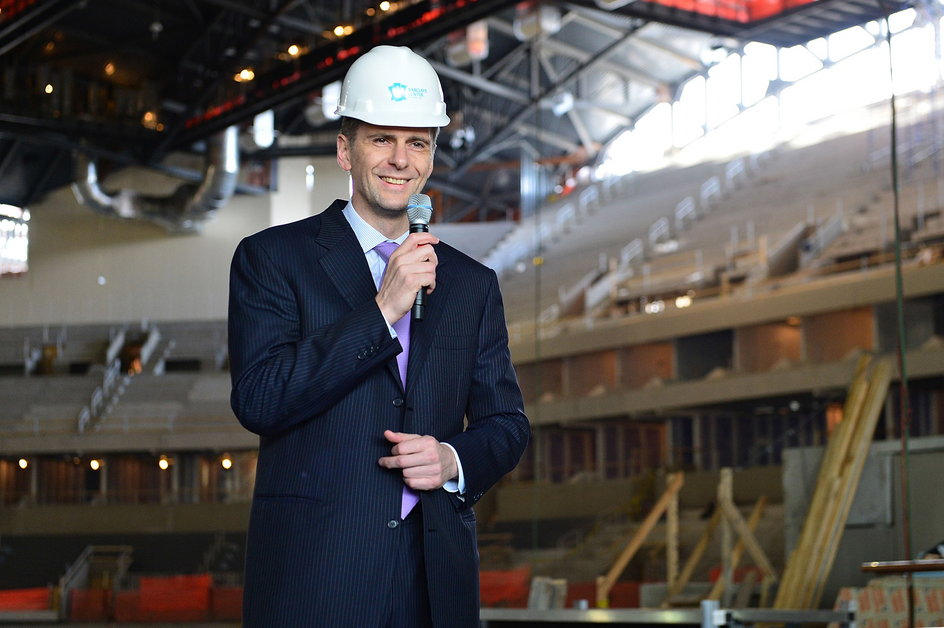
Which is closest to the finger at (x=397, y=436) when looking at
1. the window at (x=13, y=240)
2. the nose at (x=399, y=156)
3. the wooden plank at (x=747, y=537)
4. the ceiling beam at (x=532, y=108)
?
the nose at (x=399, y=156)

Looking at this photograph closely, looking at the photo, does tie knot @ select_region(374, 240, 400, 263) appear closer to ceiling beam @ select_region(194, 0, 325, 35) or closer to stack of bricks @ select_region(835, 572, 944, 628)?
stack of bricks @ select_region(835, 572, 944, 628)

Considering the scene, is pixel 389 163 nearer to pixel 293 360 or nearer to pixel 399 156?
pixel 399 156

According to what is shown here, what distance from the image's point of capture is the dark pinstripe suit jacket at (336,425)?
1934 mm

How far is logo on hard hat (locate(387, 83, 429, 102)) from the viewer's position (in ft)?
6.91

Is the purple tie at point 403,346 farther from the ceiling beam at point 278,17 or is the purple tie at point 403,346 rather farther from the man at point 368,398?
the ceiling beam at point 278,17

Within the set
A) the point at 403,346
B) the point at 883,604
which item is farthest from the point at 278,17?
the point at 403,346

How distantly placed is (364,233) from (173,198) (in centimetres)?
568

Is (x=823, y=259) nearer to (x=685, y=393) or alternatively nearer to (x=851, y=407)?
(x=685, y=393)

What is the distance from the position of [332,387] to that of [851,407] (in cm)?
748

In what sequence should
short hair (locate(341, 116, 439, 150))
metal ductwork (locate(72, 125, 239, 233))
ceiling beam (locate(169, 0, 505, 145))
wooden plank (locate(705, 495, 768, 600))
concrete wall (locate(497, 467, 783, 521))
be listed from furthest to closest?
ceiling beam (locate(169, 0, 505, 145)) < wooden plank (locate(705, 495, 768, 600)) < concrete wall (locate(497, 467, 783, 521)) < metal ductwork (locate(72, 125, 239, 233)) < short hair (locate(341, 116, 439, 150))

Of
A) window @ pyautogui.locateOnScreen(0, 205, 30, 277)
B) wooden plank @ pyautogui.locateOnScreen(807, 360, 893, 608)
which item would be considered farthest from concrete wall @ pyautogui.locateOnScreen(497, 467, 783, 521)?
window @ pyautogui.locateOnScreen(0, 205, 30, 277)

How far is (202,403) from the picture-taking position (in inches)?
280

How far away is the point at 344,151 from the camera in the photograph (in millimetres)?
2178

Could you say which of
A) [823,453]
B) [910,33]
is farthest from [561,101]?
[910,33]
